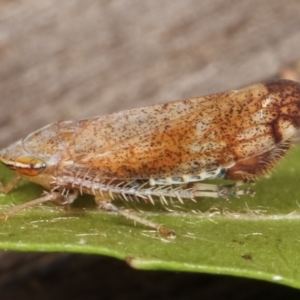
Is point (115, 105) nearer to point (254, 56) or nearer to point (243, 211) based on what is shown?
point (254, 56)

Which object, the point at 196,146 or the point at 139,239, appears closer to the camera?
the point at 139,239

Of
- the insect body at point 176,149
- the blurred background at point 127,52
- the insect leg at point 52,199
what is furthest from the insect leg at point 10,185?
the blurred background at point 127,52

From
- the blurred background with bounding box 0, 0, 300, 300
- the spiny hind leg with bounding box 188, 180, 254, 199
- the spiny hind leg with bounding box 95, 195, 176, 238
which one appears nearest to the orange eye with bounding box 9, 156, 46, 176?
the spiny hind leg with bounding box 95, 195, 176, 238

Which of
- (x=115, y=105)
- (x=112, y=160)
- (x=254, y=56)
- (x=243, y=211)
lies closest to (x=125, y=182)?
(x=112, y=160)

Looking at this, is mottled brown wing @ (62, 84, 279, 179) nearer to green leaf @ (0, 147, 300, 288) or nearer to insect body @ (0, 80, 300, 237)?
insect body @ (0, 80, 300, 237)

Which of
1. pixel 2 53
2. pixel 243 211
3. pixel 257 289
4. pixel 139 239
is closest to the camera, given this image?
pixel 139 239

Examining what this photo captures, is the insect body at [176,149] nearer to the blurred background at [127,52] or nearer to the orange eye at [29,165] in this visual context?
the orange eye at [29,165]
